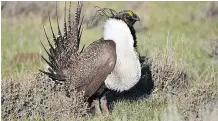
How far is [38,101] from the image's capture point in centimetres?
515

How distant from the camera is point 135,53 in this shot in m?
4.87

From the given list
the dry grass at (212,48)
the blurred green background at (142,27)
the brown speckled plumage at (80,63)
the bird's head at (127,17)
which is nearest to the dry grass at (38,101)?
the brown speckled plumage at (80,63)

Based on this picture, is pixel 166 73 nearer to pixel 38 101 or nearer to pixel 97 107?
pixel 97 107

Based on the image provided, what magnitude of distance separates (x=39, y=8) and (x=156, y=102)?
596 centimetres

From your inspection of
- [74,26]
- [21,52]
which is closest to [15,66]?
[21,52]

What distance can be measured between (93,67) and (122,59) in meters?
0.22

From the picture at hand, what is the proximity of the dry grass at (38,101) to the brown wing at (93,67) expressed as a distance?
10 centimetres

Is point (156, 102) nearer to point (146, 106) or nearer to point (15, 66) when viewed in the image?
point (146, 106)

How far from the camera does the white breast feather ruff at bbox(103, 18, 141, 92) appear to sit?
189 inches

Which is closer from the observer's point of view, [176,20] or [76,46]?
[76,46]

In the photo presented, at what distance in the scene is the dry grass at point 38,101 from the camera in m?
4.89

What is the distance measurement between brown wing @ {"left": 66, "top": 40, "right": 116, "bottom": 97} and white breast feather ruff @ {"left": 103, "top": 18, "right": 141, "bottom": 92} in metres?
0.04

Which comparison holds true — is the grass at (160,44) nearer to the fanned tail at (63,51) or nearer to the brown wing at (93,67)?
the brown wing at (93,67)

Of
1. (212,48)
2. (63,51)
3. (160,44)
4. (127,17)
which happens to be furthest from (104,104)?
(212,48)
